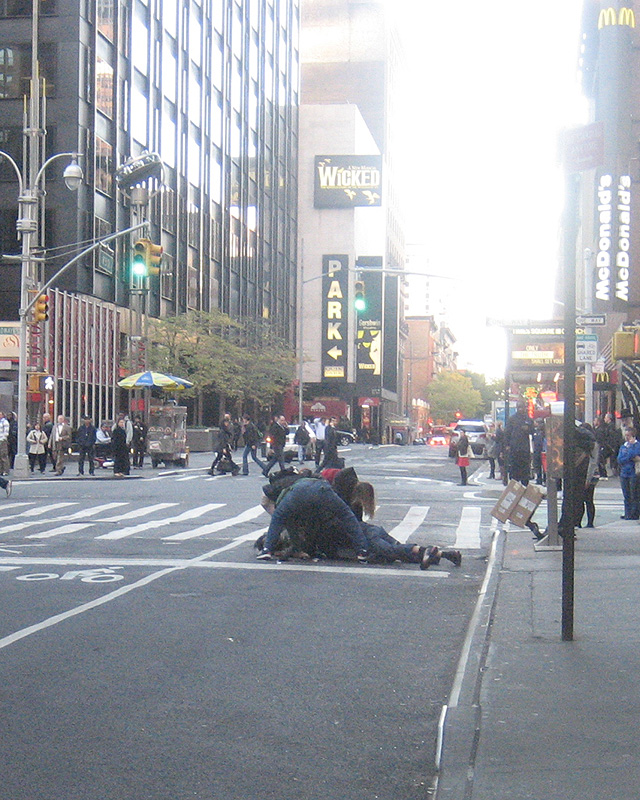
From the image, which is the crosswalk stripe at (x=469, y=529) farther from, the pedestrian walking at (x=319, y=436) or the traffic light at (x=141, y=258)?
the pedestrian walking at (x=319, y=436)

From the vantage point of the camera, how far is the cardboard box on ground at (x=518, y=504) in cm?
1491

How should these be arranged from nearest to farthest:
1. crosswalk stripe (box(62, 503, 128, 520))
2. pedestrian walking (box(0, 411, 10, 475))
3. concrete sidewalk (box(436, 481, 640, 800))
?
1. concrete sidewalk (box(436, 481, 640, 800))
2. crosswalk stripe (box(62, 503, 128, 520))
3. pedestrian walking (box(0, 411, 10, 475))

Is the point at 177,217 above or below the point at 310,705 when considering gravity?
above

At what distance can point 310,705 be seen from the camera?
6.42 meters

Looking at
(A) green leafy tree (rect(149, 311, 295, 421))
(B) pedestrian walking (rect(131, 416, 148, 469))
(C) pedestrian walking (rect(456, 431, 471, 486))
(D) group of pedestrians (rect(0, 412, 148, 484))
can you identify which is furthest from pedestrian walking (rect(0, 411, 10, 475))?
(A) green leafy tree (rect(149, 311, 295, 421))

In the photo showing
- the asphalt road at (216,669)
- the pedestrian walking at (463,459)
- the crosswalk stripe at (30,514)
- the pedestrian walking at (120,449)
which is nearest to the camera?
the asphalt road at (216,669)

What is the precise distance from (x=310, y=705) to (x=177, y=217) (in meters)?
55.1

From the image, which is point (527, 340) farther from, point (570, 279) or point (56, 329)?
point (570, 279)

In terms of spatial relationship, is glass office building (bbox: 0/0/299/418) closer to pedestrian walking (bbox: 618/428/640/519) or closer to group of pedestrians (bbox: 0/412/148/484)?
group of pedestrians (bbox: 0/412/148/484)

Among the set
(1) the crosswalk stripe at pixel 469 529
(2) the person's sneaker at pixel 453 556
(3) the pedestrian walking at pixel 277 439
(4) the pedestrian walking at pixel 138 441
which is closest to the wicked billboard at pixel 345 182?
(4) the pedestrian walking at pixel 138 441

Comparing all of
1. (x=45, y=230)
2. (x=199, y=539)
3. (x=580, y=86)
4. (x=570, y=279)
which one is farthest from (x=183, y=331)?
(x=570, y=279)

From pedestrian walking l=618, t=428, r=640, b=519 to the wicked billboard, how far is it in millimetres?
83682

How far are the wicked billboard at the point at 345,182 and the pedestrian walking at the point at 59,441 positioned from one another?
6907cm

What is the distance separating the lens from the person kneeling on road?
41.4ft
